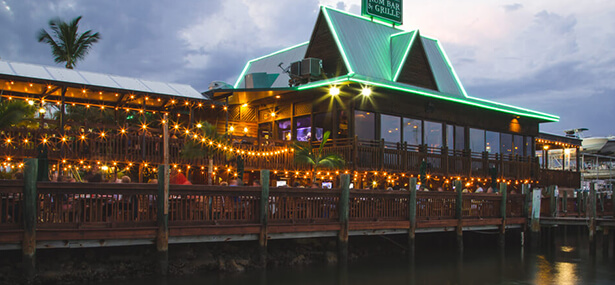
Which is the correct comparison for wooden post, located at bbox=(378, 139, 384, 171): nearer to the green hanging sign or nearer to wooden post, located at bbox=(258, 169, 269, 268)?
the green hanging sign

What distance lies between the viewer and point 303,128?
27.7m

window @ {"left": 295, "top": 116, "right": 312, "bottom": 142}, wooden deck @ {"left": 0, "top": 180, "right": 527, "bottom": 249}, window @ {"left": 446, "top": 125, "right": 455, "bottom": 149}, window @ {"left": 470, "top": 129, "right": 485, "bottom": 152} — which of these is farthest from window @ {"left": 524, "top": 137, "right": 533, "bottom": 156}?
wooden deck @ {"left": 0, "top": 180, "right": 527, "bottom": 249}

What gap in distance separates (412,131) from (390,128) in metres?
1.56

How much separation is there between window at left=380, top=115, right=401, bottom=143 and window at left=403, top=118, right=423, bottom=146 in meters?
0.52

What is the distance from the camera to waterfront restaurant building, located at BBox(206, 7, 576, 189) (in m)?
25.2

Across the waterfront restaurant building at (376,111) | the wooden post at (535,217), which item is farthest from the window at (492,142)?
the wooden post at (535,217)

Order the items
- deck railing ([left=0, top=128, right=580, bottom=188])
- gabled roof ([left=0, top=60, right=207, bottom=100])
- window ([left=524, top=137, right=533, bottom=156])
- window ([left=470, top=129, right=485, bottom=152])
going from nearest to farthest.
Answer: deck railing ([left=0, top=128, right=580, bottom=188]) → gabled roof ([left=0, top=60, right=207, bottom=100]) → window ([left=470, top=129, right=485, bottom=152]) → window ([left=524, top=137, right=533, bottom=156])

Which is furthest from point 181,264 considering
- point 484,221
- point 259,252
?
point 484,221

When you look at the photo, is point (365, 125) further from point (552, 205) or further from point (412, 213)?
point (552, 205)

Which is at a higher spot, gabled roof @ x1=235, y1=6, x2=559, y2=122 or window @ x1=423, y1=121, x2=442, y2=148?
gabled roof @ x1=235, y1=6, x2=559, y2=122

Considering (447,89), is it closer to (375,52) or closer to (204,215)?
(375,52)

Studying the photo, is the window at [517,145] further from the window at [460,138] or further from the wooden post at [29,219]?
the wooden post at [29,219]

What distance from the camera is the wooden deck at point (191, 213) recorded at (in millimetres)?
12969

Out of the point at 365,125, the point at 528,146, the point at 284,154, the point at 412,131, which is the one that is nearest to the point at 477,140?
the point at 412,131
